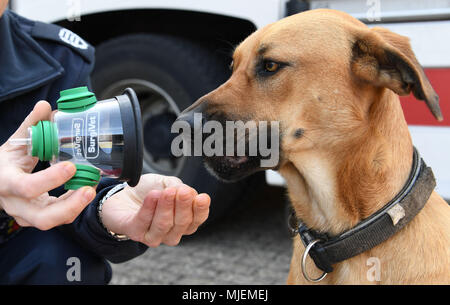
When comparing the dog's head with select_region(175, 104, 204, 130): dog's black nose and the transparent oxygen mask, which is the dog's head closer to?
select_region(175, 104, 204, 130): dog's black nose

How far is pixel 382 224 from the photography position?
5.16 feet

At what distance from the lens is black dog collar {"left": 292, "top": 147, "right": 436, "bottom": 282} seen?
157cm

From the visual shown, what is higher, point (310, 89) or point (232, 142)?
point (310, 89)

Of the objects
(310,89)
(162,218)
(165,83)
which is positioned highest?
(310,89)

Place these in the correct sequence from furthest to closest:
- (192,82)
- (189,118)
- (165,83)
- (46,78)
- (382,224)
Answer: (165,83)
(192,82)
(46,78)
(189,118)
(382,224)

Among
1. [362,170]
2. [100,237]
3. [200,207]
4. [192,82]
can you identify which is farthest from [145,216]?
[192,82]

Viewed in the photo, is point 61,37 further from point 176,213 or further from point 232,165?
point 176,213

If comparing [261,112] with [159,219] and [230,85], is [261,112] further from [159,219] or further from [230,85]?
[159,219]

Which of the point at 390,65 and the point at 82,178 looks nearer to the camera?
the point at 82,178

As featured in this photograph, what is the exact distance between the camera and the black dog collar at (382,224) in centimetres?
157

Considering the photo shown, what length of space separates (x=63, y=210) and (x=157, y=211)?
285 millimetres

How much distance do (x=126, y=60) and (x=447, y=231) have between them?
2.39 m

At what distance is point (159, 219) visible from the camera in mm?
1330

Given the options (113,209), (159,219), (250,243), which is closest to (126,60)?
(250,243)
